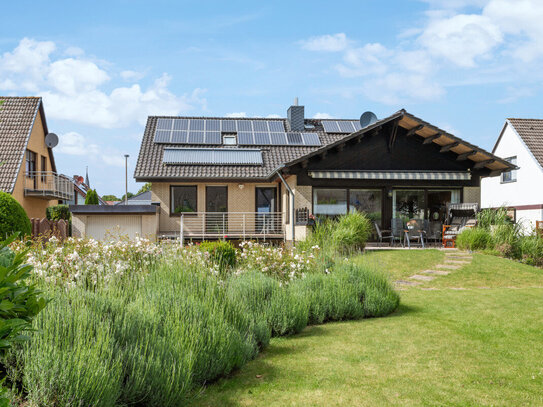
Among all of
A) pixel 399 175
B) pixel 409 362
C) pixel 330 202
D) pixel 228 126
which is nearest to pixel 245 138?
pixel 228 126

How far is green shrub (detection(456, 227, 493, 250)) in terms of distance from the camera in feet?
50.2

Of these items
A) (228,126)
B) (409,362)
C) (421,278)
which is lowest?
(409,362)

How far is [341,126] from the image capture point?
27.2 metres

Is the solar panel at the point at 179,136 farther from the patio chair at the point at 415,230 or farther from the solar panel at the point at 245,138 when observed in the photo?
the patio chair at the point at 415,230

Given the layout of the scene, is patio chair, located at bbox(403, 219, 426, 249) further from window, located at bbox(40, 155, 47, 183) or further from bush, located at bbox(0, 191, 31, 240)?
window, located at bbox(40, 155, 47, 183)

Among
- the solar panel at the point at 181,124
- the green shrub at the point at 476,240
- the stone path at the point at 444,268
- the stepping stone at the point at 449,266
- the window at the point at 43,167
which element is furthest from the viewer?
the window at the point at 43,167

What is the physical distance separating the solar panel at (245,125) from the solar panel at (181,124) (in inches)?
111

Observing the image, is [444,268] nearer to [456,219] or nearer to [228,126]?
[456,219]

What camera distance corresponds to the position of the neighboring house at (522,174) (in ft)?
75.0

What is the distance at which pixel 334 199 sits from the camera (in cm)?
1870

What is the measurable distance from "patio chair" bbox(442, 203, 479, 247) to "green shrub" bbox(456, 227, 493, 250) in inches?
50.5

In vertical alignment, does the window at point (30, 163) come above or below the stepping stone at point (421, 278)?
above

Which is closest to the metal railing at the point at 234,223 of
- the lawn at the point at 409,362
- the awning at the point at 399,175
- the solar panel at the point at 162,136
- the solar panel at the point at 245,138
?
the awning at the point at 399,175

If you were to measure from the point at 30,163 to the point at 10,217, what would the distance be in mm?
13437
